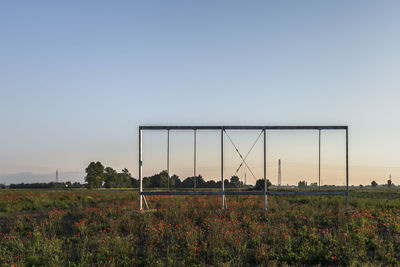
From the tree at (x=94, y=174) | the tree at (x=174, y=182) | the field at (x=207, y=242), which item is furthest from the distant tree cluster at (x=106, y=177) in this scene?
the field at (x=207, y=242)

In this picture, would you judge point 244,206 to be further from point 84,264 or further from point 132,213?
point 84,264

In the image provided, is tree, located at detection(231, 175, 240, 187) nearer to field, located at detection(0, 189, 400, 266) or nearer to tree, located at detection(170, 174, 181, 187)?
field, located at detection(0, 189, 400, 266)

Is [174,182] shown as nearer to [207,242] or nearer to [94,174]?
[207,242]

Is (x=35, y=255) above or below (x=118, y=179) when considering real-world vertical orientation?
above

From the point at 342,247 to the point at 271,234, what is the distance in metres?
2.08

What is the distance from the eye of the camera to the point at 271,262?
22.9 ft

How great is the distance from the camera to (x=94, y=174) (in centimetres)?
7562

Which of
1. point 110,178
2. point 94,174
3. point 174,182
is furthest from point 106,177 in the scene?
point 174,182

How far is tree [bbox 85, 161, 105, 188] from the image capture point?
7450 cm

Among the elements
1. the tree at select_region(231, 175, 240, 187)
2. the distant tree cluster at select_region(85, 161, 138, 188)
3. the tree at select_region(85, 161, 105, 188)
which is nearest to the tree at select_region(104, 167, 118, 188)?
the distant tree cluster at select_region(85, 161, 138, 188)

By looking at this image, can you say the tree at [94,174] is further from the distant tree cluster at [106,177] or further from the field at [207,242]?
the field at [207,242]

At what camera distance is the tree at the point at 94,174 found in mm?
74500

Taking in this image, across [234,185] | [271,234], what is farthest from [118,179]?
[271,234]

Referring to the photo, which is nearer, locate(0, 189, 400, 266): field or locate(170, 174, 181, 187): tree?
locate(0, 189, 400, 266): field
